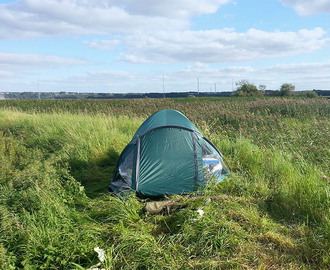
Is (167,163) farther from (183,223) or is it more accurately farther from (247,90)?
(247,90)

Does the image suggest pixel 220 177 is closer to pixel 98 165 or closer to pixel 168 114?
pixel 168 114

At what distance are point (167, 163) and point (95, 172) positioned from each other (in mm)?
2084

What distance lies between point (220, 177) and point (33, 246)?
11.5 ft

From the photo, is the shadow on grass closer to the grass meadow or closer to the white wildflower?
the grass meadow

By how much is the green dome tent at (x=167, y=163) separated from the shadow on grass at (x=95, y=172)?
403mm

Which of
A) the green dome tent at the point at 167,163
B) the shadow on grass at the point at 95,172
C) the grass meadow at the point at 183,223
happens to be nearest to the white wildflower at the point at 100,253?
the grass meadow at the point at 183,223

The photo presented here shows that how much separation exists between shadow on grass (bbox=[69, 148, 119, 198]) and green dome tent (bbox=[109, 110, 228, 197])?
40 centimetres

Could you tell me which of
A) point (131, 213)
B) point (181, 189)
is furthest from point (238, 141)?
point (131, 213)

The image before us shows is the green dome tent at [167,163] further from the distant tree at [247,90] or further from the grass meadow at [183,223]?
the distant tree at [247,90]

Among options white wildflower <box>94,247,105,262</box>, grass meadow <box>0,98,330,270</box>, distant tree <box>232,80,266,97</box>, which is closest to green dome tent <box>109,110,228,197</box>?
grass meadow <box>0,98,330,270</box>

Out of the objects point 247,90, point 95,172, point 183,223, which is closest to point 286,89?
point 247,90

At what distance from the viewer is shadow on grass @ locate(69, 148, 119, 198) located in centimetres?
571

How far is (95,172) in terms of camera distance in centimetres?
656

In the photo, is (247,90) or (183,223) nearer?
(183,223)
